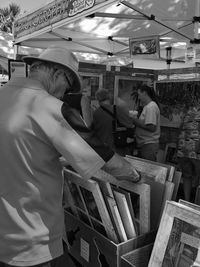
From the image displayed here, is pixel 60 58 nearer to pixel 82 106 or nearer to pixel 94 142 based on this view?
pixel 94 142

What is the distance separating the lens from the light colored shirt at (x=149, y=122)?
3387 mm

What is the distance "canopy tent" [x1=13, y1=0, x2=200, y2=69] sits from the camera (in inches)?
125

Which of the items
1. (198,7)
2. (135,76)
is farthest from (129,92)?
(198,7)

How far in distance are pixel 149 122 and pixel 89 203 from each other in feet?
6.47

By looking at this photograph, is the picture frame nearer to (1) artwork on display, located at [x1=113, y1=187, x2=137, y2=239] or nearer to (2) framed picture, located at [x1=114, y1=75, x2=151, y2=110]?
(1) artwork on display, located at [x1=113, y1=187, x2=137, y2=239]

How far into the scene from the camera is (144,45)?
4535 mm

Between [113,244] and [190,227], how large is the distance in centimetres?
35

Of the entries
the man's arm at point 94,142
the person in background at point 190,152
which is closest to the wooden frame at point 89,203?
the man's arm at point 94,142

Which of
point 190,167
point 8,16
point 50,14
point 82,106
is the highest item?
point 8,16

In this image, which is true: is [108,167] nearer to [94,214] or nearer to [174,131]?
[94,214]

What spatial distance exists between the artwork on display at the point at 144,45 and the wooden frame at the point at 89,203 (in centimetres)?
320

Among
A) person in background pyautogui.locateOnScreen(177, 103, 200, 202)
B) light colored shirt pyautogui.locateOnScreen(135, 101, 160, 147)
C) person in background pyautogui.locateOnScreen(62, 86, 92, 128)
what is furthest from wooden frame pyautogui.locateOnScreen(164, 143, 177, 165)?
person in background pyautogui.locateOnScreen(62, 86, 92, 128)

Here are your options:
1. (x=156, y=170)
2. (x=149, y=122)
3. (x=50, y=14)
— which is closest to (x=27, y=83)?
(x=156, y=170)

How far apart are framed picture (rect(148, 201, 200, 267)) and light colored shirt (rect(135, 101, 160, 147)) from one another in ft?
6.96
